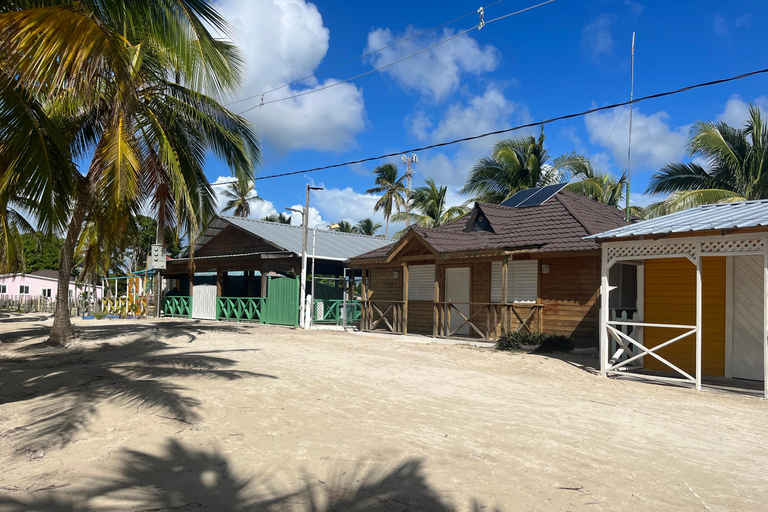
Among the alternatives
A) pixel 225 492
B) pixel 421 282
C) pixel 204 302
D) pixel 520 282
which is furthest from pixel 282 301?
pixel 225 492

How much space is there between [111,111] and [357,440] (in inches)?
374

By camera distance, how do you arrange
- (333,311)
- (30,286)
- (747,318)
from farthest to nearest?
(30,286), (333,311), (747,318)

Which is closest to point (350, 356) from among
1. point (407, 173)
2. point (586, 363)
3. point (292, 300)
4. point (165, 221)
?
point (586, 363)

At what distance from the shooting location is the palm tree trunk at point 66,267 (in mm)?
12188

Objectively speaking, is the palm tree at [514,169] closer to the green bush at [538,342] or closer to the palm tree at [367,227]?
the green bush at [538,342]

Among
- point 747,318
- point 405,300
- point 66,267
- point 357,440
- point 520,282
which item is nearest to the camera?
point 357,440

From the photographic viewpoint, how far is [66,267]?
12.4 metres

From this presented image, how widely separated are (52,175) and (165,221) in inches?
291

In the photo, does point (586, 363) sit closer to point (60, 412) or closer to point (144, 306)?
point (60, 412)

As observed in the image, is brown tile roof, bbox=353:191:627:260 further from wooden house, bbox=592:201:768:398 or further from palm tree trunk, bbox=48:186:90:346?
palm tree trunk, bbox=48:186:90:346

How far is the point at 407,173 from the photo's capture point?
147 ft

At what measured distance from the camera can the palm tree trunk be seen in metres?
12.2

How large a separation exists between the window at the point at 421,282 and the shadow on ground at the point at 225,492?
46.6ft

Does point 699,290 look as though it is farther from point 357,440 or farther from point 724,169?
point 724,169
